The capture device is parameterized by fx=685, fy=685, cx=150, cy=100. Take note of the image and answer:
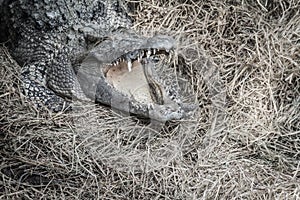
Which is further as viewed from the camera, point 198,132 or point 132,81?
point 132,81

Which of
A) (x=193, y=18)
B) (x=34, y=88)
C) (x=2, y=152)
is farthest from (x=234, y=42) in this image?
(x=2, y=152)

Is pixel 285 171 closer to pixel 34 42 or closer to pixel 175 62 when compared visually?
pixel 175 62

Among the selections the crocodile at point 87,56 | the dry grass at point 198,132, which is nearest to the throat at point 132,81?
the crocodile at point 87,56

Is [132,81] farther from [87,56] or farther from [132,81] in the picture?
[87,56]

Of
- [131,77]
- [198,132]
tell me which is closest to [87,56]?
[131,77]

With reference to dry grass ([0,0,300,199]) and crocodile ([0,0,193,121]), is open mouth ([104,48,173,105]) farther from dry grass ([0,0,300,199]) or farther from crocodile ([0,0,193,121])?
dry grass ([0,0,300,199])

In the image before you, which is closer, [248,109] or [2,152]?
[2,152]

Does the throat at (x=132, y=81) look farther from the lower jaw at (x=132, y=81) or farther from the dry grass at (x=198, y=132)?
the dry grass at (x=198, y=132)
